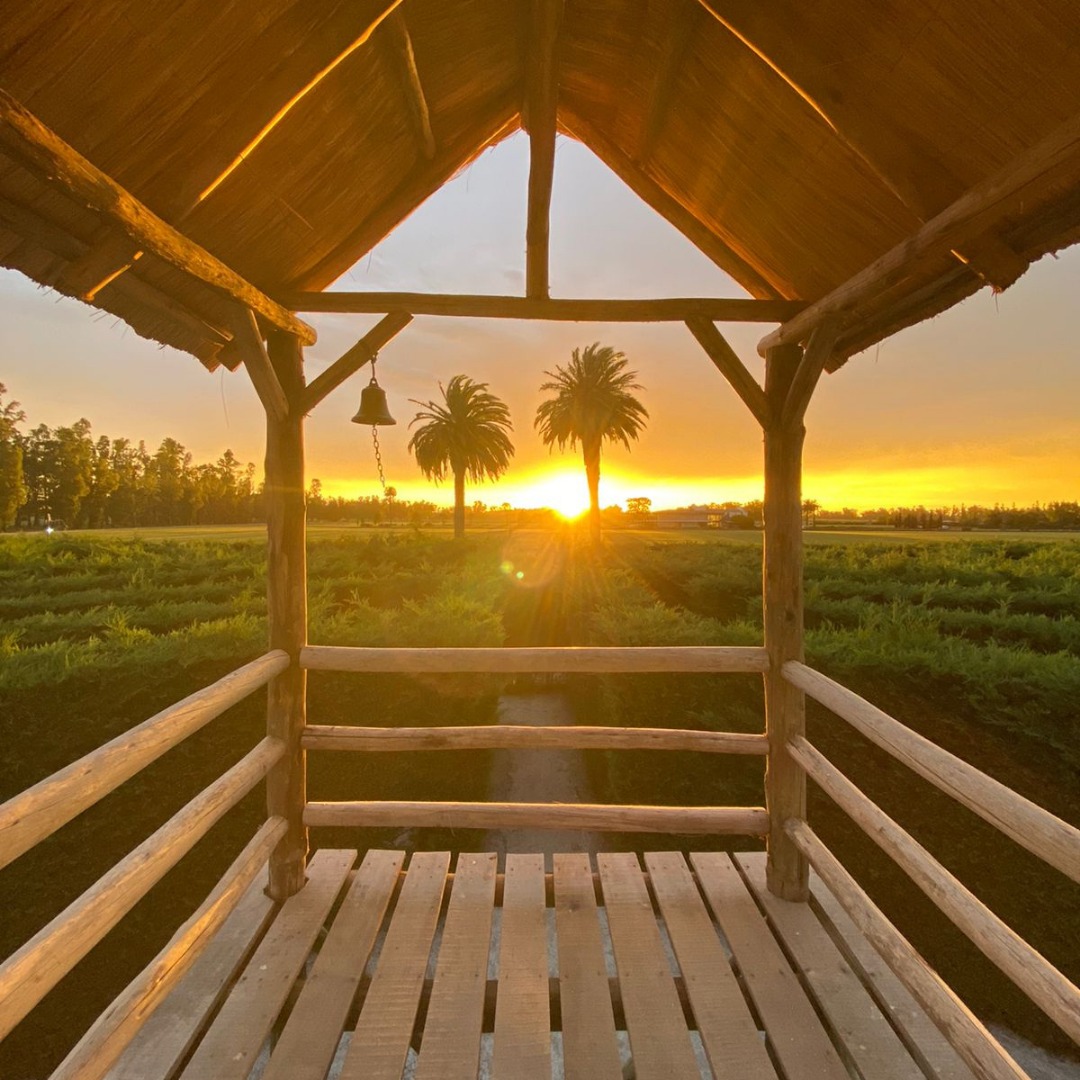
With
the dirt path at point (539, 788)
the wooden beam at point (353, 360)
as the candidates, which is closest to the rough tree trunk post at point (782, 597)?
the wooden beam at point (353, 360)

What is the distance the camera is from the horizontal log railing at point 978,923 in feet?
4.86

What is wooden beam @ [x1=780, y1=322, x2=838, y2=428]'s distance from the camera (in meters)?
3.24

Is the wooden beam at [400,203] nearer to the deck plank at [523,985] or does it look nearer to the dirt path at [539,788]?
the deck plank at [523,985]

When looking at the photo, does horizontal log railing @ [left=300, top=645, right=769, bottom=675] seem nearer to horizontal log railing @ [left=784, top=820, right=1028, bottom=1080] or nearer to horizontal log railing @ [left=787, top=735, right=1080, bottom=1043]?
horizontal log railing @ [left=787, top=735, right=1080, bottom=1043]

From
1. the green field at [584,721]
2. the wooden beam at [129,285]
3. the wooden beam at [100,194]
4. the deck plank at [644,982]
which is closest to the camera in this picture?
the wooden beam at [100,194]

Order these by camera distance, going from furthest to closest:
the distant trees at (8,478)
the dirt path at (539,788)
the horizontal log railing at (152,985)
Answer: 1. the distant trees at (8,478)
2. the dirt path at (539,788)
3. the horizontal log railing at (152,985)

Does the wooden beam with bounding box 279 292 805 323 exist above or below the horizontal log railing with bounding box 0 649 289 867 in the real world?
above

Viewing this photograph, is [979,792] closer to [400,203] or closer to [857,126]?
[857,126]

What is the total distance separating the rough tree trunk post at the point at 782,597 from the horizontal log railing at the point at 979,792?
825 millimetres

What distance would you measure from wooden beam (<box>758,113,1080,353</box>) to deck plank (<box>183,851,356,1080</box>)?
4250 millimetres

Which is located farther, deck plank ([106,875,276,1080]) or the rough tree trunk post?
the rough tree trunk post

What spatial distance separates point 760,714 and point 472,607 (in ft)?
15.5

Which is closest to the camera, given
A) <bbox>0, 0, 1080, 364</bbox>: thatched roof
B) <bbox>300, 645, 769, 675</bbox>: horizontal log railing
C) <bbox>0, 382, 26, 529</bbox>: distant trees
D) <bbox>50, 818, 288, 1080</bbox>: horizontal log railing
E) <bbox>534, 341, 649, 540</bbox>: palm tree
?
<bbox>50, 818, 288, 1080</bbox>: horizontal log railing

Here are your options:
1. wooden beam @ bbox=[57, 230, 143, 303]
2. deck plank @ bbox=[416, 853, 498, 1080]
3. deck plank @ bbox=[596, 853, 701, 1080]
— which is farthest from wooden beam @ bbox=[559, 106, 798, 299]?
deck plank @ bbox=[416, 853, 498, 1080]
